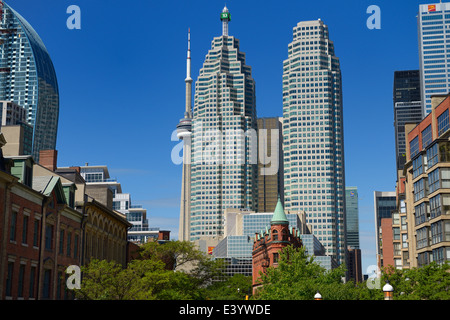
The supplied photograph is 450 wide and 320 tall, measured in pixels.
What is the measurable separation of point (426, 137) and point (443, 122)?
7.19 m

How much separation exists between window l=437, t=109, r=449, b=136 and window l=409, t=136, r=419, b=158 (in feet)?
31.1

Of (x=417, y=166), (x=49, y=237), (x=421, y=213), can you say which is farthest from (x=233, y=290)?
(x=49, y=237)

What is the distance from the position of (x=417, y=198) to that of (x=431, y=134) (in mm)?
8981

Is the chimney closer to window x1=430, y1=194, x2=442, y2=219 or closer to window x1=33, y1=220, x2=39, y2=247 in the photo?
window x1=33, y1=220, x2=39, y2=247

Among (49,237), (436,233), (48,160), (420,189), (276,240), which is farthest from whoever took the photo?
(276,240)

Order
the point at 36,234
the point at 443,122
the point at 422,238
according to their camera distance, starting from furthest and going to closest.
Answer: the point at 422,238 < the point at 443,122 < the point at 36,234

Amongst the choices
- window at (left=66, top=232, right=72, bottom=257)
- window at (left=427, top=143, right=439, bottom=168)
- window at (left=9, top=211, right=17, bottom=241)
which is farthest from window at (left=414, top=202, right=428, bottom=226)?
window at (left=9, top=211, right=17, bottom=241)

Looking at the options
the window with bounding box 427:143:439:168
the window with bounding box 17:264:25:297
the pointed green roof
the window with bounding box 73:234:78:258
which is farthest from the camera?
the pointed green roof

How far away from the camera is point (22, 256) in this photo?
156 feet

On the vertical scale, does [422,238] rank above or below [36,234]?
above

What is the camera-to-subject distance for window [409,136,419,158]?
89650mm

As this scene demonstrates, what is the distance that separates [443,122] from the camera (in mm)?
78438

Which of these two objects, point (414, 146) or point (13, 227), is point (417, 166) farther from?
point (13, 227)
